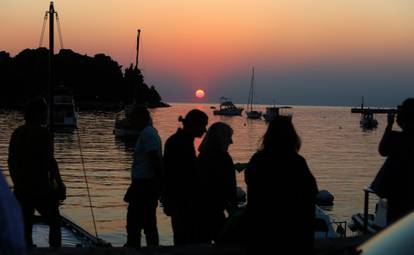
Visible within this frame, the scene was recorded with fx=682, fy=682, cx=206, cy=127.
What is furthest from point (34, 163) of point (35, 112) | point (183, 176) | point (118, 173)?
point (118, 173)

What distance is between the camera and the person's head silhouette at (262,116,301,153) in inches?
188

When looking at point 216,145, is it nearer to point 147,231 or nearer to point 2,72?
point 147,231

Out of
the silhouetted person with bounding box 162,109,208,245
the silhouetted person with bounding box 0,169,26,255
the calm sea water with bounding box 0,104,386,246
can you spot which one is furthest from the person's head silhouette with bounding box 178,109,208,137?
the silhouetted person with bounding box 0,169,26,255

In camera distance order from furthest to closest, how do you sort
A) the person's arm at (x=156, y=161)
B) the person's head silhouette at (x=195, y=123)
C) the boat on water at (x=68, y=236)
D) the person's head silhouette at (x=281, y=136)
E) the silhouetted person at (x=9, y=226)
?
the boat on water at (x=68, y=236), the person's arm at (x=156, y=161), the person's head silhouette at (x=195, y=123), the person's head silhouette at (x=281, y=136), the silhouetted person at (x=9, y=226)

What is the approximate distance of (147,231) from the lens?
801 cm

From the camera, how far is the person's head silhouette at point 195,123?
6.89 metres

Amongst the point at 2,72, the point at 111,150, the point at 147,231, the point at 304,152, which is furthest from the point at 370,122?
the point at 147,231

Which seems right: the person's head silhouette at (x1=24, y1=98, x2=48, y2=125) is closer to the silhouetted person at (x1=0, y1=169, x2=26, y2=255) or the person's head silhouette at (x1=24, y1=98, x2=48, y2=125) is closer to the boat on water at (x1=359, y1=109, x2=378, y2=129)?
the silhouetted person at (x1=0, y1=169, x2=26, y2=255)

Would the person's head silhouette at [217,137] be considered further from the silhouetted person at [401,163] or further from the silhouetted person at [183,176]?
the silhouetted person at [401,163]

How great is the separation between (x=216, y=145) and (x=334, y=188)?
119ft

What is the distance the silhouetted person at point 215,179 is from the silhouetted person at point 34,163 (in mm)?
1525

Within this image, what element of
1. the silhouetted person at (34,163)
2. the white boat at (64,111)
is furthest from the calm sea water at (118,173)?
the white boat at (64,111)

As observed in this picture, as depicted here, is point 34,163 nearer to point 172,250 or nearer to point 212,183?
point 172,250

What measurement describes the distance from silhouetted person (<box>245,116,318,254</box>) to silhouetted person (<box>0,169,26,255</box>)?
2.40 m
